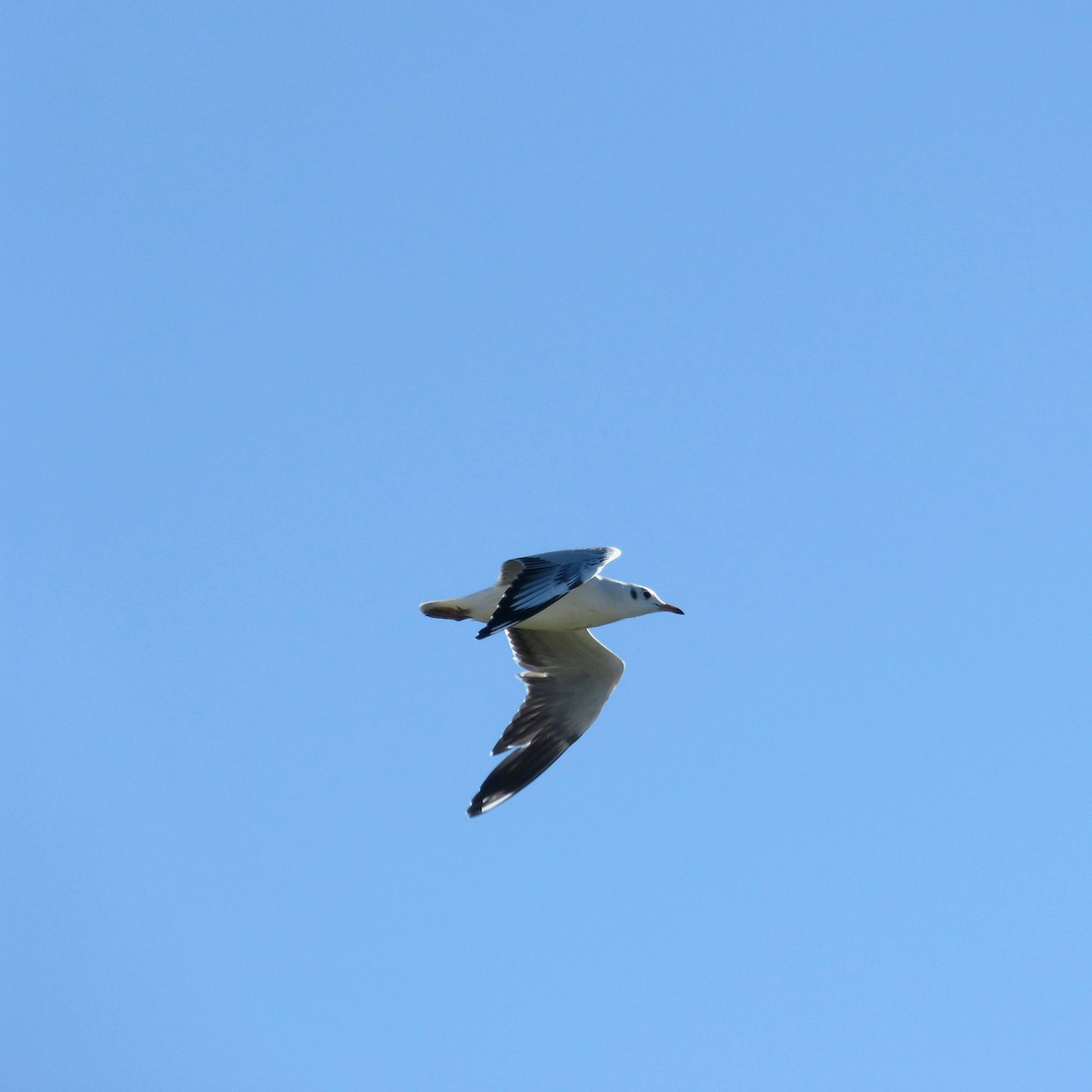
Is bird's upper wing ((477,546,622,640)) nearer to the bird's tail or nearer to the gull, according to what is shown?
the gull

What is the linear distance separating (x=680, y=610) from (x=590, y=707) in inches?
43.9

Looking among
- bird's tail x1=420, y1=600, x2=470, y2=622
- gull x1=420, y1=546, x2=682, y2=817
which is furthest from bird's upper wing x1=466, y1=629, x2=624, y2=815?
bird's tail x1=420, y1=600, x2=470, y2=622

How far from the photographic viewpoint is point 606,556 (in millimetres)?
11070

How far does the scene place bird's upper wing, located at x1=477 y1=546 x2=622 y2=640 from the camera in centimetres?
1005

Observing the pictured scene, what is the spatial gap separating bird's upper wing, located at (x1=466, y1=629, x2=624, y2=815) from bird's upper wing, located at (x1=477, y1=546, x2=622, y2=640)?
1.12 metres

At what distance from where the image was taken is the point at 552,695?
1263cm

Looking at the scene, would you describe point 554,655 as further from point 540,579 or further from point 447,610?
point 540,579

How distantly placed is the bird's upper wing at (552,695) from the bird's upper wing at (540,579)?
1.12 metres

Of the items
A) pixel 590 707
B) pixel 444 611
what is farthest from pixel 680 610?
pixel 444 611

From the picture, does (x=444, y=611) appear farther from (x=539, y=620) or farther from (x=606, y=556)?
(x=606, y=556)

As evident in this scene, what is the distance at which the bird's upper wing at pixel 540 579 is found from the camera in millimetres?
10055

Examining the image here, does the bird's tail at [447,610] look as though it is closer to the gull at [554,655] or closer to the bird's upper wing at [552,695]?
the gull at [554,655]

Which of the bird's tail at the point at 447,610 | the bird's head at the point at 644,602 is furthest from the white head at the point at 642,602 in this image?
the bird's tail at the point at 447,610

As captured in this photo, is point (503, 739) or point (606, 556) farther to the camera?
point (503, 739)
